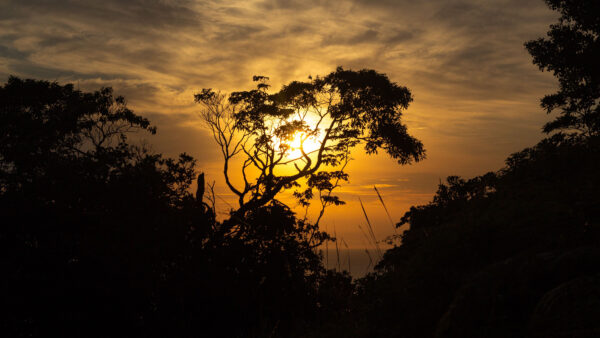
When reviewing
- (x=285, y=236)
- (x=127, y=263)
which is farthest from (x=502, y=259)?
(x=285, y=236)

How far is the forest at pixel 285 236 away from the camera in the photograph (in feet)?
17.7

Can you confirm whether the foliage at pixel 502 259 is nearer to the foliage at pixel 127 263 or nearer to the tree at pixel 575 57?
the foliage at pixel 127 263

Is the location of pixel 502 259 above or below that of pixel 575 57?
below

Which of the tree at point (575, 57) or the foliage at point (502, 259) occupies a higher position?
the tree at point (575, 57)

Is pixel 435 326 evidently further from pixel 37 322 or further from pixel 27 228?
pixel 27 228

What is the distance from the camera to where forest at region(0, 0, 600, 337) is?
5.39 metres

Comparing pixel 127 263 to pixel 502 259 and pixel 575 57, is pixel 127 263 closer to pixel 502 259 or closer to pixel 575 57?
pixel 502 259

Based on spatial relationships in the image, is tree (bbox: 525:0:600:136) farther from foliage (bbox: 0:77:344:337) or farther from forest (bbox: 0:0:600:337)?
foliage (bbox: 0:77:344:337)

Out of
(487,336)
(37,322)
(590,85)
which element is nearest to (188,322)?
(37,322)

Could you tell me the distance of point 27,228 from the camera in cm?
1194

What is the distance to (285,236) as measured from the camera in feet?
62.1

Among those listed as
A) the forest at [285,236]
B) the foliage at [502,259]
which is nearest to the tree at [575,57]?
the forest at [285,236]

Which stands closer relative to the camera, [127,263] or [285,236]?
[127,263]

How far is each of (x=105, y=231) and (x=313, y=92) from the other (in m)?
14.1
